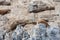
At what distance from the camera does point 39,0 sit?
1.92m

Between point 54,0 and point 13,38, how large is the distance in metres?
0.98

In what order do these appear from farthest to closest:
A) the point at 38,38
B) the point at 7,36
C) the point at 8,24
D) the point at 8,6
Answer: the point at 8,6, the point at 8,24, the point at 7,36, the point at 38,38

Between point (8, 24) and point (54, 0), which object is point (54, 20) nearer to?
point (8, 24)

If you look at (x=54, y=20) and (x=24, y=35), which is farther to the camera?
(x=54, y=20)

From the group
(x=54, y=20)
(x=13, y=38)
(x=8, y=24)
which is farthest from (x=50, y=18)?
(x=13, y=38)

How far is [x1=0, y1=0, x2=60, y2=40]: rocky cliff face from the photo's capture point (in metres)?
1.11

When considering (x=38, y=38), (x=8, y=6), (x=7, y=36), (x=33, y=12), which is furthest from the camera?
(x=8, y=6)

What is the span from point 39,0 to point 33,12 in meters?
0.24

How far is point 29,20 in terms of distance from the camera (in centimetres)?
152

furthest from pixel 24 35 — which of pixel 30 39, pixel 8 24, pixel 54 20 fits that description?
pixel 54 20

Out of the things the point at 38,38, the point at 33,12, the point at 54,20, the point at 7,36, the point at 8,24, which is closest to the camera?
the point at 38,38

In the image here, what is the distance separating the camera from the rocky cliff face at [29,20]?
1.11 meters

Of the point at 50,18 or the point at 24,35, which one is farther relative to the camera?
the point at 50,18

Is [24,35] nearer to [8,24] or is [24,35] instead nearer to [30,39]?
[30,39]
